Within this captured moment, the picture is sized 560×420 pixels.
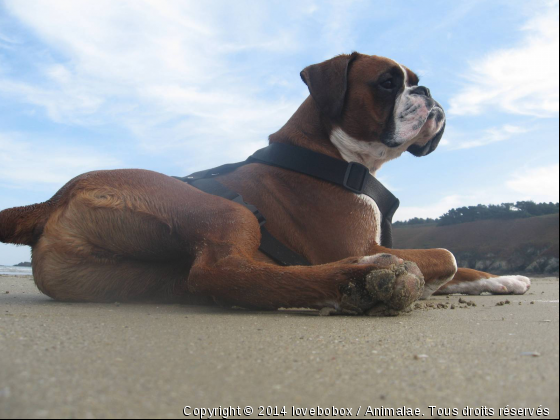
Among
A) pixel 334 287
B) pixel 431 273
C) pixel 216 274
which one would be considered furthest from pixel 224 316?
pixel 431 273

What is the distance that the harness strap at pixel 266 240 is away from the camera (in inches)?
125

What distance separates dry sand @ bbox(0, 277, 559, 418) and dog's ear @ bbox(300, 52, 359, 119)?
2014 mm

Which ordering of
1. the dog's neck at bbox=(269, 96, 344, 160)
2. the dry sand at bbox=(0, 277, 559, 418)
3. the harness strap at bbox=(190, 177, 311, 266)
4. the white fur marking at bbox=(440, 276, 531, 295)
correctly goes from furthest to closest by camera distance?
the white fur marking at bbox=(440, 276, 531, 295), the dog's neck at bbox=(269, 96, 344, 160), the harness strap at bbox=(190, 177, 311, 266), the dry sand at bbox=(0, 277, 559, 418)

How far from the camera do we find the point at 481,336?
176 centimetres

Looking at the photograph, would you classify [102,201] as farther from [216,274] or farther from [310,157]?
[310,157]

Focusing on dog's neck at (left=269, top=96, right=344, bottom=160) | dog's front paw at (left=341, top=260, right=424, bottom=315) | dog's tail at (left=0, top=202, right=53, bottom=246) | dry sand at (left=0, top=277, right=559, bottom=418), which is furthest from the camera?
dog's neck at (left=269, top=96, right=344, bottom=160)

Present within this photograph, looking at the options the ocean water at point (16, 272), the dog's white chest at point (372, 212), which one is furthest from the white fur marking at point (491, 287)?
the ocean water at point (16, 272)

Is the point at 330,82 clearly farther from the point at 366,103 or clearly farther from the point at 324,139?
the point at 324,139

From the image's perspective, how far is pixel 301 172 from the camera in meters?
3.44

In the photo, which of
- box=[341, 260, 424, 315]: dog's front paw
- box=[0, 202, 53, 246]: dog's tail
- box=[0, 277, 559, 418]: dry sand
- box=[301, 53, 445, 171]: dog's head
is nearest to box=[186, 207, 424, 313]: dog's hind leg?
box=[341, 260, 424, 315]: dog's front paw

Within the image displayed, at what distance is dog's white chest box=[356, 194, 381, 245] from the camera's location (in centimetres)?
339

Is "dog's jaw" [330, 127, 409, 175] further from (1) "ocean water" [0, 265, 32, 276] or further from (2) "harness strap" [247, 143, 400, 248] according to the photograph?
(1) "ocean water" [0, 265, 32, 276]

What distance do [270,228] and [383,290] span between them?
3.83ft

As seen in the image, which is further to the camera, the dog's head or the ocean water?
the ocean water
